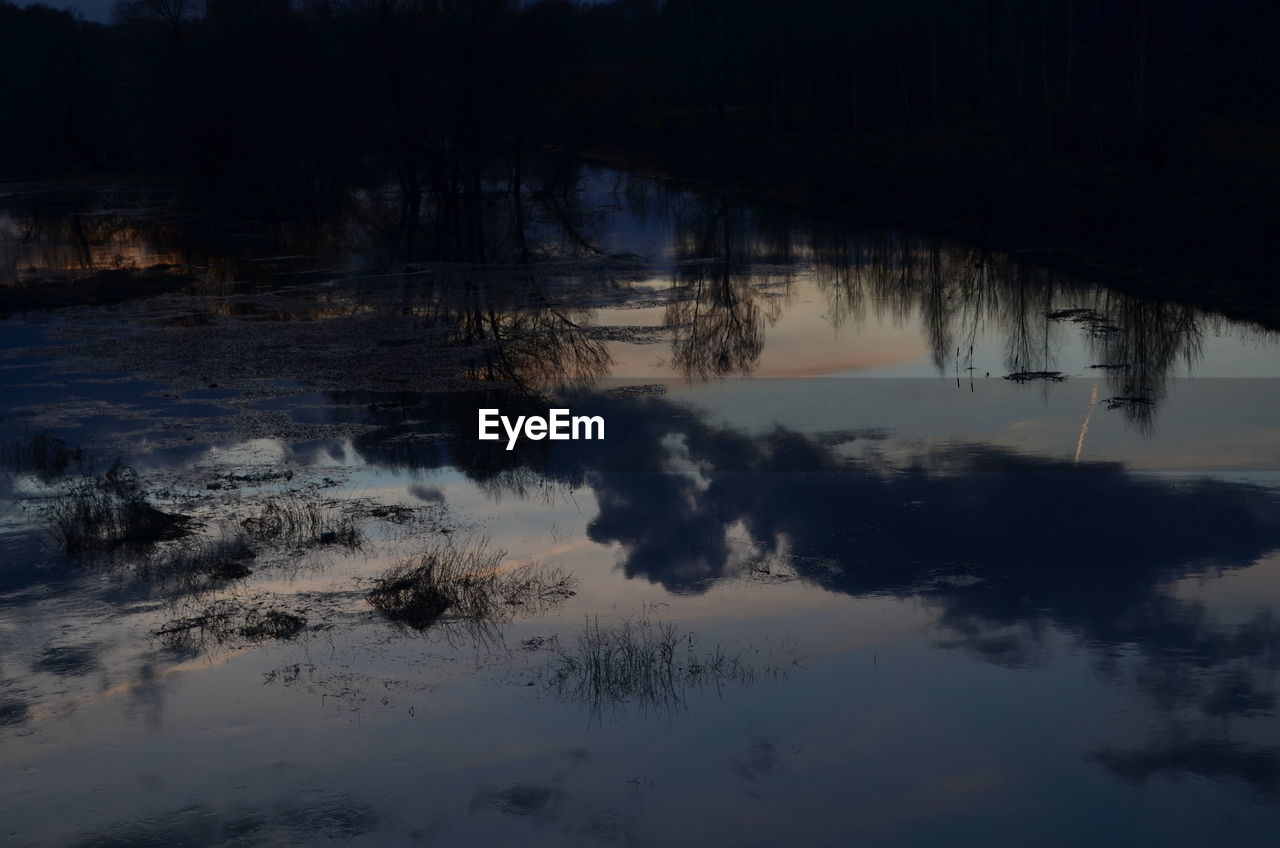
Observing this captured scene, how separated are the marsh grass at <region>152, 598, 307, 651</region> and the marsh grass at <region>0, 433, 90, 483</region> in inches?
173

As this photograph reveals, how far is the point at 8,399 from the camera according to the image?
666 inches

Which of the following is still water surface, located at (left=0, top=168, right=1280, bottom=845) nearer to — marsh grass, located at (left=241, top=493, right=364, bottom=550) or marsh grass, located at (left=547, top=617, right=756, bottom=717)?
marsh grass, located at (left=547, top=617, right=756, bottom=717)

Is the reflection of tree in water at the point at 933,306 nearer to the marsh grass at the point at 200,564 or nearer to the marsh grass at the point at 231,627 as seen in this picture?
the marsh grass at the point at 200,564

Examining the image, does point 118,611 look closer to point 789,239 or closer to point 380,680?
point 380,680

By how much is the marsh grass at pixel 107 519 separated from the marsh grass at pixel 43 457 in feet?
2.81

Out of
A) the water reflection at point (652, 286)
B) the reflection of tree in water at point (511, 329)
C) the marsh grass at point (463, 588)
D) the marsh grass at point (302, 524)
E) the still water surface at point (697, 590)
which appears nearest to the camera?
the still water surface at point (697, 590)

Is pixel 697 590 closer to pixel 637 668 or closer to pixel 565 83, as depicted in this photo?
pixel 637 668

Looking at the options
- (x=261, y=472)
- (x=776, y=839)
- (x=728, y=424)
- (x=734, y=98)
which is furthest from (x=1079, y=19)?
(x=776, y=839)

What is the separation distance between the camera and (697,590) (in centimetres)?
1027

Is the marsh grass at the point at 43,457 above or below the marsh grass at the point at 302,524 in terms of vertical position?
above

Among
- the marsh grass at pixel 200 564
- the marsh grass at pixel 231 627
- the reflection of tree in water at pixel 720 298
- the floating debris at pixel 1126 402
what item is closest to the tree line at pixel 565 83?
the reflection of tree in water at pixel 720 298

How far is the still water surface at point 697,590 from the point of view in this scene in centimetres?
721

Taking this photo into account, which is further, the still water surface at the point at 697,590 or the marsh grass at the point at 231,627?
the marsh grass at the point at 231,627

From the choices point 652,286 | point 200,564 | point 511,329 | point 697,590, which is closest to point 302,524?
point 200,564
